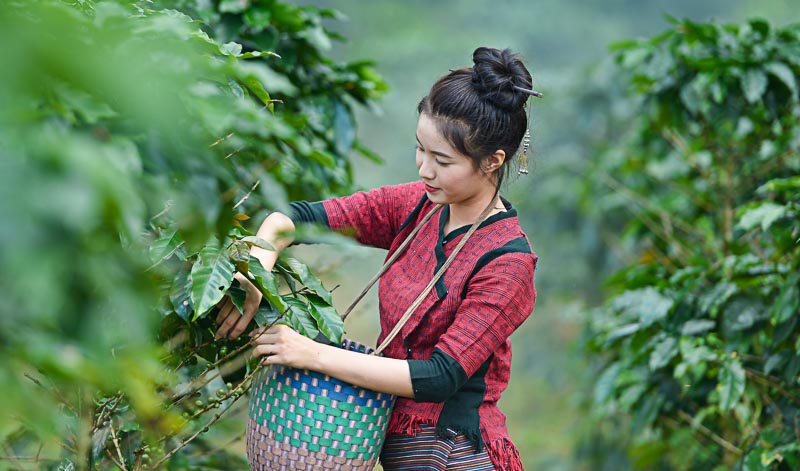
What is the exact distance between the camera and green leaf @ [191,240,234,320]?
122 centimetres

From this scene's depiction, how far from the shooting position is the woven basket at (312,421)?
4.69 ft

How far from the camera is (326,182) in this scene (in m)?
2.26

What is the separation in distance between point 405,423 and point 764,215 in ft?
3.42

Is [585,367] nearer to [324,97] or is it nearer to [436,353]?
[324,97]

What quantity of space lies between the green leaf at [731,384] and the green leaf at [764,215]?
33 centimetres

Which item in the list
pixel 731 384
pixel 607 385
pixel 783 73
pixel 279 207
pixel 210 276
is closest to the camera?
pixel 279 207

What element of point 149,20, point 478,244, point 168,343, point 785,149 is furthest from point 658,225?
point 149,20

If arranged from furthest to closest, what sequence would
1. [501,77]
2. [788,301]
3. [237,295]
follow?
1. [788,301]
2. [501,77]
3. [237,295]

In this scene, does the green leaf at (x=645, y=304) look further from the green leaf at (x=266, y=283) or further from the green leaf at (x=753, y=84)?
the green leaf at (x=266, y=283)

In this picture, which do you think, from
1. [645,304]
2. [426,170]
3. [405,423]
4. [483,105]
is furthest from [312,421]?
[645,304]

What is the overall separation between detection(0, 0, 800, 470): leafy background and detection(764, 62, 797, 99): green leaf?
1 centimetres

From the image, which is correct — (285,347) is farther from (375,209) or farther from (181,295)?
(375,209)

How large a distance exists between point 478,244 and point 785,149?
1620mm

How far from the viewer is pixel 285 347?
140 centimetres
